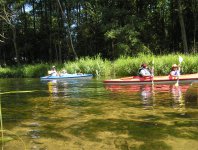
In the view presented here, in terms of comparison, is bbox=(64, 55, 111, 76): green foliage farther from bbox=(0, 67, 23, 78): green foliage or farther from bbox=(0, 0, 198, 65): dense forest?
bbox=(0, 67, 23, 78): green foliage

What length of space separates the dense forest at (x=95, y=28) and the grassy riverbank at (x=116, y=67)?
542cm

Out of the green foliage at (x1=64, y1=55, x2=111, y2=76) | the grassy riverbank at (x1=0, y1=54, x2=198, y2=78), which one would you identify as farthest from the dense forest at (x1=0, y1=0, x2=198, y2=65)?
the green foliage at (x1=64, y1=55, x2=111, y2=76)

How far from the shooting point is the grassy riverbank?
2170cm

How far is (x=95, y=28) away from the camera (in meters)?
41.8

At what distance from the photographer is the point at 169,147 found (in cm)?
556

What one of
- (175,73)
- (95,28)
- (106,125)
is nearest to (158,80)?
(175,73)

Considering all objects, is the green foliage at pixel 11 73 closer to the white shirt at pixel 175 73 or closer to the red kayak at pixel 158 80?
the red kayak at pixel 158 80

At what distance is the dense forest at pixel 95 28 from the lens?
34.7 m

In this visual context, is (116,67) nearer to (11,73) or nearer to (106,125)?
(11,73)

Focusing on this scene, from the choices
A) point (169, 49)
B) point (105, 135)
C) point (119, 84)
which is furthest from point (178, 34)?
point (105, 135)

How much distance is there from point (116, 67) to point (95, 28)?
17259 mm

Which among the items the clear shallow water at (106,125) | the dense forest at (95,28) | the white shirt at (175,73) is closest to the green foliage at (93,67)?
the dense forest at (95,28)

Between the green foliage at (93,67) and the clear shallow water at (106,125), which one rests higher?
the green foliage at (93,67)

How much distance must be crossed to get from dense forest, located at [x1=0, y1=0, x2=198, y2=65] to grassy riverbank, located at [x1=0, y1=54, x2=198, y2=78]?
542cm
